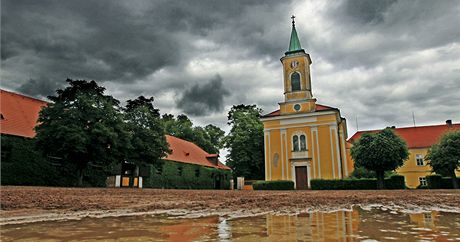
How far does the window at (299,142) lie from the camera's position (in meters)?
33.2

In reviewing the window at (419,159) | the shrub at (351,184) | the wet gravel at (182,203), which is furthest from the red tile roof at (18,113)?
the window at (419,159)

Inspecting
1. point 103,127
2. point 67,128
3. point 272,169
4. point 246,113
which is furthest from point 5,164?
point 246,113

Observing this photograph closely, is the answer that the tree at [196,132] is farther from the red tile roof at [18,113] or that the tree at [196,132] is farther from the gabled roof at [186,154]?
the red tile roof at [18,113]

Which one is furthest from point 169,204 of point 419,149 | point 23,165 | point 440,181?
point 419,149

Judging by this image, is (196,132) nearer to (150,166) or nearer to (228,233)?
(150,166)

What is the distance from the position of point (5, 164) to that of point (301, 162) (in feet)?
82.3

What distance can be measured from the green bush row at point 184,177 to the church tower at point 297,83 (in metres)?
13.4

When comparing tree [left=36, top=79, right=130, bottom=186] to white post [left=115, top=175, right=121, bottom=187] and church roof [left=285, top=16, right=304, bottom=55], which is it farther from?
church roof [left=285, top=16, right=304, bottom=55]


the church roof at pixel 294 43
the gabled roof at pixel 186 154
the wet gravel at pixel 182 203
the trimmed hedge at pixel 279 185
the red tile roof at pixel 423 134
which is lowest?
the trimmed hedge at pixel 279 185

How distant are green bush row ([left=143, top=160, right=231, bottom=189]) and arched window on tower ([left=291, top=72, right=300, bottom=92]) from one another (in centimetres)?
1546

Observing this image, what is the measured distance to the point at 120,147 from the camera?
75.7ft

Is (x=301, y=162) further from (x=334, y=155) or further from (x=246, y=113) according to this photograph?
(x=246, y=113)

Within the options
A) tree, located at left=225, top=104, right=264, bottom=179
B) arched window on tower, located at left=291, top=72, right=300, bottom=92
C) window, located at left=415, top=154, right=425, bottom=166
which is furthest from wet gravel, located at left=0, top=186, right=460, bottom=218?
window, located at left=415, top=154, right=425, bottom=166

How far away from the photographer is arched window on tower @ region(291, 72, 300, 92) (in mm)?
35625
